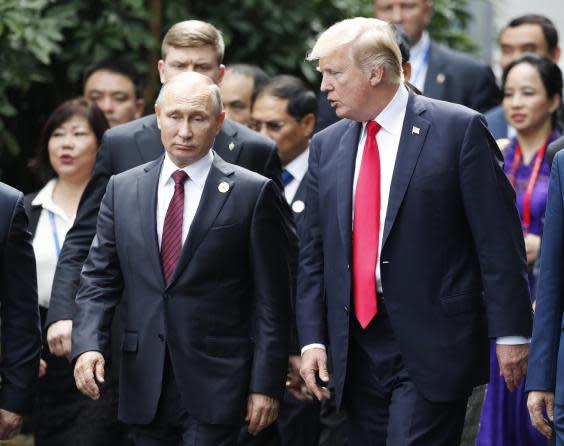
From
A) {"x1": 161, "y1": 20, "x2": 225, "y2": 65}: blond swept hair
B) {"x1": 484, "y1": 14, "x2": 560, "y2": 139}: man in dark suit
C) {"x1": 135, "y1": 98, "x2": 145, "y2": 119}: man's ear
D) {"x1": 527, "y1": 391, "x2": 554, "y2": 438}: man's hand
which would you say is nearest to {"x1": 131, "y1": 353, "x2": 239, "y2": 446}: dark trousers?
{"x1": 527, "y1": 391, "x2": 554, "y2": 438}: man's hand

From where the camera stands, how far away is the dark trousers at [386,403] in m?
5.59

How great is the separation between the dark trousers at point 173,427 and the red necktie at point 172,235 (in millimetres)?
376

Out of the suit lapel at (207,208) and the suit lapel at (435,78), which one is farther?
the suit lapel at (435,78)

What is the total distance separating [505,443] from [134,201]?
2465 millimetres

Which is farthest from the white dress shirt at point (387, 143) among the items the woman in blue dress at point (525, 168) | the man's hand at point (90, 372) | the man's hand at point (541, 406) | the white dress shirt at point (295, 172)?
the white dress shirt at point (295, 172)

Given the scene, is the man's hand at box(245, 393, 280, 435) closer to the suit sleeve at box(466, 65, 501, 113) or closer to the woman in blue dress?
the woman in blue dress

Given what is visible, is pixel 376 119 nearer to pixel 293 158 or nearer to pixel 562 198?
pixel 562 198

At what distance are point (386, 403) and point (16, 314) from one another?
151cm

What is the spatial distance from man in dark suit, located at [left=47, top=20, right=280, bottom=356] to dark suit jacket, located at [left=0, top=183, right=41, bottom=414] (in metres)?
0.65

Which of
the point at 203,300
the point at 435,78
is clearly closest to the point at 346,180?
the point at 203,300

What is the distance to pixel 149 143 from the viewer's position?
6695 millimetres

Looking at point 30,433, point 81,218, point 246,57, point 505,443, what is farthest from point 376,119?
point 30,433

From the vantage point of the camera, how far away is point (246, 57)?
1006cm

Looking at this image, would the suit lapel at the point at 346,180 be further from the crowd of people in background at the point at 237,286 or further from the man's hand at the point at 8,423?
the man's hand at the point at 8,423
